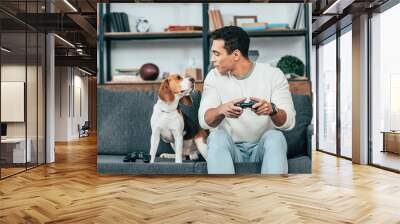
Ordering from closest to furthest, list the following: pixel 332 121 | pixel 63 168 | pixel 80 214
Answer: pixel 80 214
pixel 63 168
pixel 332 121

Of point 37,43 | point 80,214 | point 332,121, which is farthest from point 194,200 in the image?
point 332,121

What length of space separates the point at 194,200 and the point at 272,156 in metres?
1.41

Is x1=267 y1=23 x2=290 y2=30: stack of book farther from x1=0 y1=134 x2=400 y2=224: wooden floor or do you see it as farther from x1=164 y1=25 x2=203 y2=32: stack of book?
x1=0 y1=134 x2=400 y2=224: wooden floor

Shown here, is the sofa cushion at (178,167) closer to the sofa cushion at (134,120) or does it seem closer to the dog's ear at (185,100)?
the sofa cushion at (134,120)

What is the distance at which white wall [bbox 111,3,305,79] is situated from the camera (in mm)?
5188

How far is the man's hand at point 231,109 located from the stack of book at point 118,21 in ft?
5.26

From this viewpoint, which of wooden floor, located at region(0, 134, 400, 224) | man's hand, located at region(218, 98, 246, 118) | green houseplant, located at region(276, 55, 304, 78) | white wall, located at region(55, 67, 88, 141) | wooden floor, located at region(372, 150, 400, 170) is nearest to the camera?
wooden floor, located at region(0, 134, 400, 224)

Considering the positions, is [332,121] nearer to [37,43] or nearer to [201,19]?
[201,19]

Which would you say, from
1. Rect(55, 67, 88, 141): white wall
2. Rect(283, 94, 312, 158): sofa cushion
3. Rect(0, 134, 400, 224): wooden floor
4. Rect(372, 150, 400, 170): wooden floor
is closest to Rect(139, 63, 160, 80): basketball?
Rect(0, 134, 400, 224): wooden floor

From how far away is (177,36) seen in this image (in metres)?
5.19

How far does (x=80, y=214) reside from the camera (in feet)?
11.8

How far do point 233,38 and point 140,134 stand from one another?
1739mm

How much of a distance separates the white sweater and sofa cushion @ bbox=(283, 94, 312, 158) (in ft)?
0.45

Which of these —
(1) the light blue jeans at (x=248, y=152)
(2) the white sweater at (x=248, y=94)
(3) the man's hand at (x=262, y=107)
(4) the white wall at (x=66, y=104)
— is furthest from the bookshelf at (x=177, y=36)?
(4) the white wall at (x=66, y=104)
